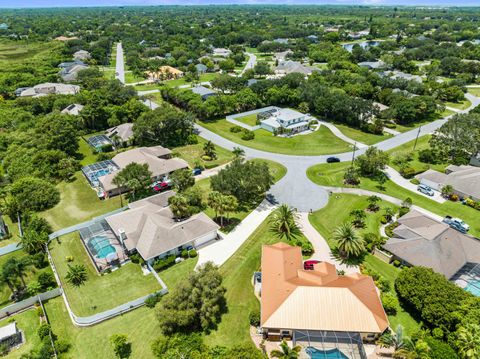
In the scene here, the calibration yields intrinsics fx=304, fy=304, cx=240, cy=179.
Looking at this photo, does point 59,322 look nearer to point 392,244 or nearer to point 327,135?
point 392,244

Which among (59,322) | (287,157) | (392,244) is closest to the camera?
(59,322)

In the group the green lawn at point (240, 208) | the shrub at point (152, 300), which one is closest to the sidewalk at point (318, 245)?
the green lawn at point (240, 208)

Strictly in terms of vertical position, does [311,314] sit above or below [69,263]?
above

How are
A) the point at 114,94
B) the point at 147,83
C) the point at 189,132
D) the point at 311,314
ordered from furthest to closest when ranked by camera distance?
the point at 147,83 < the point at 114,94 < the point at 189,132 < the point at 311,314

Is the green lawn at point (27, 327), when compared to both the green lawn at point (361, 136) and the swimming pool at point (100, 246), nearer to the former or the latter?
the swimming pool at point (100, 246)

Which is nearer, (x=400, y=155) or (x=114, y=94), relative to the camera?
(x=400, y=155)

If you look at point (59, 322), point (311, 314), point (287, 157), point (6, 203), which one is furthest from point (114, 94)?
point (311, 314)

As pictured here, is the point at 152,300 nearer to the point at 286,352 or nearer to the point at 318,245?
the point at 286,352
